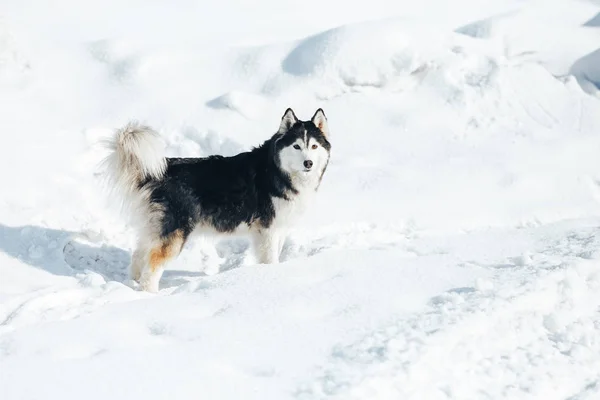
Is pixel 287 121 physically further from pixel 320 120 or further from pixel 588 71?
pixel 588 71

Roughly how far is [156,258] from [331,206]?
93.3 inches

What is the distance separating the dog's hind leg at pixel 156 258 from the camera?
20.1ft

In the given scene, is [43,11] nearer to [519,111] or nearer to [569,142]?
[519,111]

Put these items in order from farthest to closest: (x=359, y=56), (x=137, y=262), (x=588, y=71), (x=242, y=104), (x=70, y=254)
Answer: (x=588, y=71), (x=359, y=56), (x=242, y=104), (x=70, y=254), (x=137, y=262)

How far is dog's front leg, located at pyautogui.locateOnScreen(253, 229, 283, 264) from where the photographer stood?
659 centimetres

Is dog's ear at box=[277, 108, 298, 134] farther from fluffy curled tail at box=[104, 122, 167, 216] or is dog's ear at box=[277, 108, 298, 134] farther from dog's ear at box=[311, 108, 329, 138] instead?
fluffy curled tail at box=[104, 122, 167, 216]

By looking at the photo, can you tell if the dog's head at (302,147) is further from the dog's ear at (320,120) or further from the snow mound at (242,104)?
the snow mound at (242,104)

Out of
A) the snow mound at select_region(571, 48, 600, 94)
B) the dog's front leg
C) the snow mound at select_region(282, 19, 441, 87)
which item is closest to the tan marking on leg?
the dog's front leg

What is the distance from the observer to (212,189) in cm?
645

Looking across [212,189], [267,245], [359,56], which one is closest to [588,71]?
[359,56]

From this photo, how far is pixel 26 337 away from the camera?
398 cm

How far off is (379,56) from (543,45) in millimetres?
2837

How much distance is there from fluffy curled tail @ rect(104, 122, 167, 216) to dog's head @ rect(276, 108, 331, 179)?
1.15 metres

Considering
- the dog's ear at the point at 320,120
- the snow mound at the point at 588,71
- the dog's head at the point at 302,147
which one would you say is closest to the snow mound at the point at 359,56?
the snow mound at the point at 588,71
